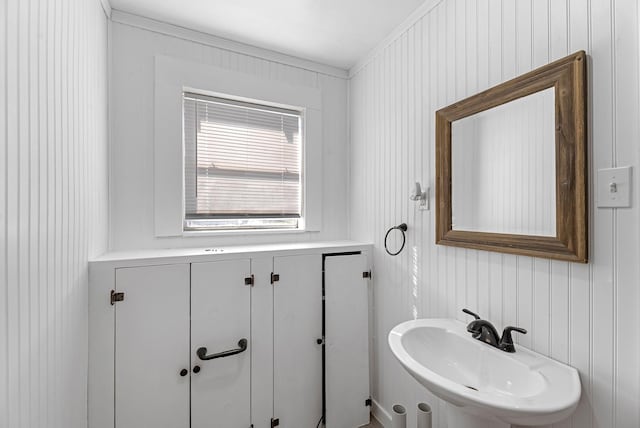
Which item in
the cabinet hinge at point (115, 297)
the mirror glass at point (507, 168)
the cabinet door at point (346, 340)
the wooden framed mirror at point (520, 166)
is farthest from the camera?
the cabinet door at point (346, 340)

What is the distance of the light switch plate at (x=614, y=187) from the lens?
34.8 inches

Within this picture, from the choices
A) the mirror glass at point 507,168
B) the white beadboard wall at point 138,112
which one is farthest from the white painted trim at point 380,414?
the white beadboard wall at point 138,112

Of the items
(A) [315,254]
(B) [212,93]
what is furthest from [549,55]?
(B) [212,93]

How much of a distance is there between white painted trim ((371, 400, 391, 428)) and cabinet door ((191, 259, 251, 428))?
872 millimetres

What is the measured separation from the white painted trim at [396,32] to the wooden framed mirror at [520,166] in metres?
A: 0.62

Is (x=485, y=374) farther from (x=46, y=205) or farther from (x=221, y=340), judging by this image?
(x=46, y=205)

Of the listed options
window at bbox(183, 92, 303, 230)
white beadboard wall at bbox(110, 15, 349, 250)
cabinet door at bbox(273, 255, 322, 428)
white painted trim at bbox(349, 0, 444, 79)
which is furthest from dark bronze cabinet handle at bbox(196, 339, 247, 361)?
white painted trim at bbox(349, 0, 444, 79)

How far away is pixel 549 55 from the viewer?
1.08m

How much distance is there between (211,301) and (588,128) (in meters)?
1.78

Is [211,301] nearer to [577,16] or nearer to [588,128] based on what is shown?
[588,128]

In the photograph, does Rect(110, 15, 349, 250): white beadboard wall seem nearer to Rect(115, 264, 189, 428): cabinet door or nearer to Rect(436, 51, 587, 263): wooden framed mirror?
Rect(115, 264, 189, 428): cabinet door

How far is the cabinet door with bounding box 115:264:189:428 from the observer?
1.44 meters

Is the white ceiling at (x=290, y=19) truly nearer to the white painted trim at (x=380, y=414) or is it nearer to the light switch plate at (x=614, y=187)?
the light switch plate at (x=614, y=187)

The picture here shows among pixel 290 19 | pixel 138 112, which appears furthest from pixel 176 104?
pixel 290 19
